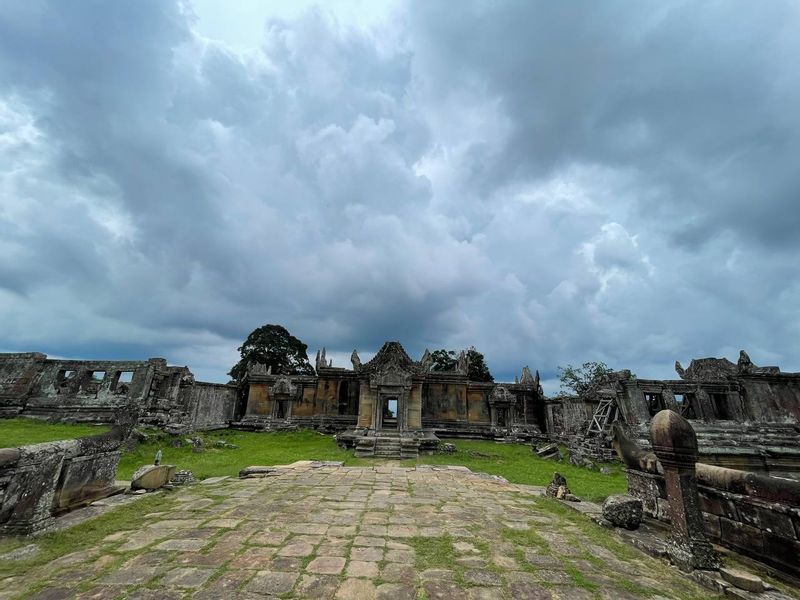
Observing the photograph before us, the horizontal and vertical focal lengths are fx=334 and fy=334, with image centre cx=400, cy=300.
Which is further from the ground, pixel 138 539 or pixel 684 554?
pixel 684 554

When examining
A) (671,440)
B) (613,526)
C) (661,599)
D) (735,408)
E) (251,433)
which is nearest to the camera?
(661,599)

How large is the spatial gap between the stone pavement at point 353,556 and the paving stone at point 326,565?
0.04 ft

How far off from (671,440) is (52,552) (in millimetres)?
7830

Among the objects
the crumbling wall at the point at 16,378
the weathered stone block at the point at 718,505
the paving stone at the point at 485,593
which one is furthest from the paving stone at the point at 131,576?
the crumbling wall at the point at 16,378

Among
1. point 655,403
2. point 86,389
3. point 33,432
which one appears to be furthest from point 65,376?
point 655,403

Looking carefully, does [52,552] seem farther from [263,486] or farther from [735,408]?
[735,408]

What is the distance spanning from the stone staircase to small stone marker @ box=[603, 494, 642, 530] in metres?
11.1

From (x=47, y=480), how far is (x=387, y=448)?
41.2 feet

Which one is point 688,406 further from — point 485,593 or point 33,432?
point 33,432

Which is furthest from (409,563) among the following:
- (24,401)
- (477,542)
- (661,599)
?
(24,401)

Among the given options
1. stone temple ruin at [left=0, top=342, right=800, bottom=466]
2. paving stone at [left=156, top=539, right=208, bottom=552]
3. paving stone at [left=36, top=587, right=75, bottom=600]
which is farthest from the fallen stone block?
stone temple ruin at [left=0, top=342, right=800, bottom=466]

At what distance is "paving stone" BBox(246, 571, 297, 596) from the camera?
3216mm

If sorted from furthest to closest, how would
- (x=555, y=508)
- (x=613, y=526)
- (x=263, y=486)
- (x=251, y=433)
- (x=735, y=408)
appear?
1. (x=251, y=433)
2. (x=735, y=408)
3. (x=263, y=486)
4. (x=555, y=508)
5. (x=613, y=526)

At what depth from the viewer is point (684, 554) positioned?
12.9 feet
